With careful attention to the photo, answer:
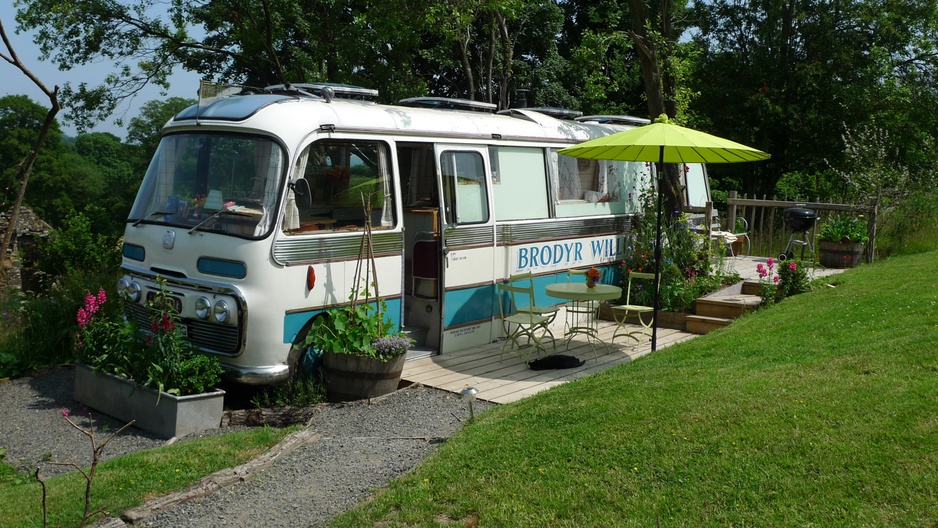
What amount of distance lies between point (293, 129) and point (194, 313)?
1887 mm

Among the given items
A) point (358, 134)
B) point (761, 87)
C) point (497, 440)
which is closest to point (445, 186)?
point (358, 134)

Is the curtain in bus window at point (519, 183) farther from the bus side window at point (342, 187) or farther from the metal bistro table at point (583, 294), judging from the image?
the bus side window at point (342, 187)

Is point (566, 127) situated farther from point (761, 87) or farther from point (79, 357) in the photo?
point (761, 87)

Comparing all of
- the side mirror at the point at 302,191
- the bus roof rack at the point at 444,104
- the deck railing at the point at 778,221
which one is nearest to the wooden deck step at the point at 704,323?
the deck railing at the point at 778,221

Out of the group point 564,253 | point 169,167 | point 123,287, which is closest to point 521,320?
point 564,253

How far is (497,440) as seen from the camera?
588 cm

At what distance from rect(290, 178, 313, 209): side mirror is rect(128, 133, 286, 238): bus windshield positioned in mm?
144

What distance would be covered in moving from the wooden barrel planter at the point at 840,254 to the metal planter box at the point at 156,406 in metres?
9.84

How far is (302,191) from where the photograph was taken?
773cm

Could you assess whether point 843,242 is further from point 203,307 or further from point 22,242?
point 22,242

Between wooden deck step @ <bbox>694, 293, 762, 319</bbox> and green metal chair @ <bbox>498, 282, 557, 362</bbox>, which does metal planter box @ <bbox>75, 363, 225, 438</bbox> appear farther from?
wooden deck step @ <bbox>694, 293, 762, 319</bbox>

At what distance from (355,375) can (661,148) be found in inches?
151

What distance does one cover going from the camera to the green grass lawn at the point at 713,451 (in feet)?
14.8

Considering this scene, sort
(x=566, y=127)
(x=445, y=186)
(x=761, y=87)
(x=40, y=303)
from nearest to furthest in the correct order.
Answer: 1. (x=445, y=186)
2. (x=40, y=303)
3. (x=566, y=127)
4. (x=761, y=87)
